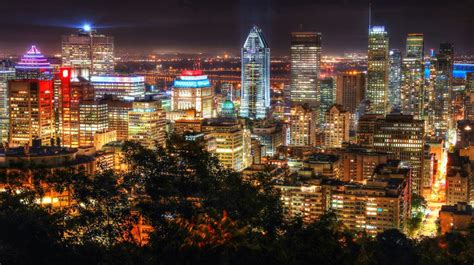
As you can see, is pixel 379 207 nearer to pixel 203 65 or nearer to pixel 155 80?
pixel 155 80

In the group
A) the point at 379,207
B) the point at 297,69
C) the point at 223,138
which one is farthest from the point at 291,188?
the point at 297,69

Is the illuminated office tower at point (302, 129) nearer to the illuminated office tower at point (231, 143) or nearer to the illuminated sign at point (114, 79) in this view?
the illuminated office tower at point (231, 143)

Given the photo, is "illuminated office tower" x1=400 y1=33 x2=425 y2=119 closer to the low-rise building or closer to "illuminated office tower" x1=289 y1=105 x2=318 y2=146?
"illuminated office tower" x1=289 y1=105 x2=318 y2=146

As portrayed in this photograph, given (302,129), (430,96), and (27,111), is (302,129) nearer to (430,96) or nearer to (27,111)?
(430,96)

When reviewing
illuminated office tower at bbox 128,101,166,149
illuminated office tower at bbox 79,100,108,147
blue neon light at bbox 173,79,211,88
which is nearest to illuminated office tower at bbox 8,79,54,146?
illuminated office tower at bbox 79,100,108,147

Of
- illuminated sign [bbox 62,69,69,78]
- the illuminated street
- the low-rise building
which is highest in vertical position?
illuminated sign [bbox 62,69,69,78]

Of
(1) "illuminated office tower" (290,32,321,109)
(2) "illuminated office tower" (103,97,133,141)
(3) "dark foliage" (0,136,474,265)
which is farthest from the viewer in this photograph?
(1) "illuminated office tower" (290,32,321,109)

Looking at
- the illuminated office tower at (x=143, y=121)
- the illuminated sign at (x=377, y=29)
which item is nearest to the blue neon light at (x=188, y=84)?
the illuminated office tower at (x=143, y=121)
